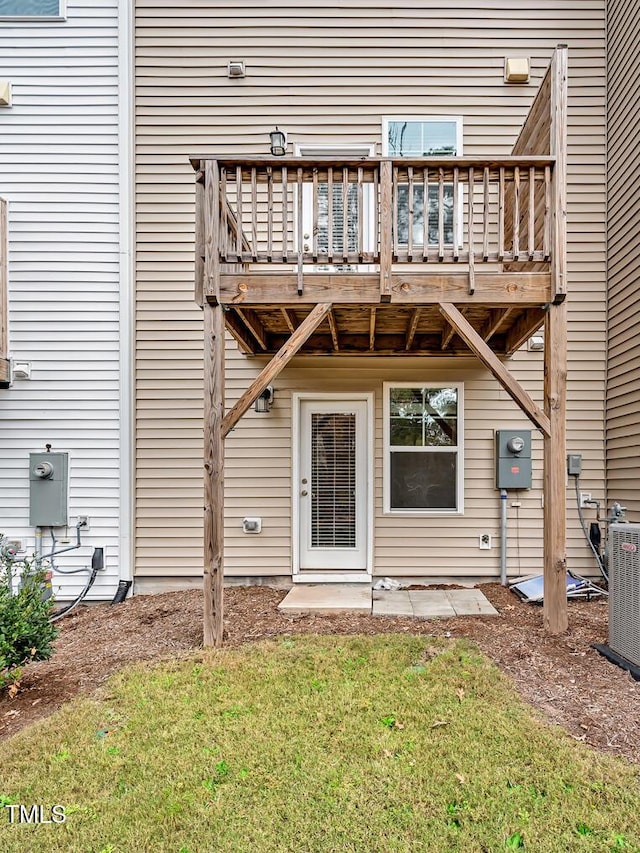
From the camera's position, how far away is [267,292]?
3.77 meters

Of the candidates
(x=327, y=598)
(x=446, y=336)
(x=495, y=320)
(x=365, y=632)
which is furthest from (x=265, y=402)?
(x=365, y=632)

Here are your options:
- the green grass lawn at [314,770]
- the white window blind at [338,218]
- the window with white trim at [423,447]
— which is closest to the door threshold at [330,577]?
the window with white trim at [423,447]

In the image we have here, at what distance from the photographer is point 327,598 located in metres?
4.75

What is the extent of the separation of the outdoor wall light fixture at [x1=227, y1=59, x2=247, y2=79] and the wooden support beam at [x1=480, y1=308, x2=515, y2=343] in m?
3.66

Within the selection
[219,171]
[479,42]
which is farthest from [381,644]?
[479,42]

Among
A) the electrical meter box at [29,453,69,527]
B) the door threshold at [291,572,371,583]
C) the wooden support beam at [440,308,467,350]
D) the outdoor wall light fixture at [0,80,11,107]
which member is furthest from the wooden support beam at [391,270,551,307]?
the outdoor wall light fixture at [0,80,11,107]

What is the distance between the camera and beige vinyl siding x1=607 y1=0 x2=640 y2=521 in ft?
15.9

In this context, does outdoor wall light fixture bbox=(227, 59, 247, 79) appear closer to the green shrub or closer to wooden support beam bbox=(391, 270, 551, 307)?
wooden support beam bbox=(391, 270, 551, 307)

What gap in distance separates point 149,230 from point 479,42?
3978 millimetres

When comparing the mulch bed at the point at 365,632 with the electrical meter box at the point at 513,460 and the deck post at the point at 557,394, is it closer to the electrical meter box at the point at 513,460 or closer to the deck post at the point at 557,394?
the deck post at the point at 557,394

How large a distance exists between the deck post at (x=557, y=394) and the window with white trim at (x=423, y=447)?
1.57m

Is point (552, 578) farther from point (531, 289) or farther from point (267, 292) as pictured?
point (267, 292)

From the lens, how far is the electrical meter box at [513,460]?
5.28 m

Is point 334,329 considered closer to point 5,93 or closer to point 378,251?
point 378,251
